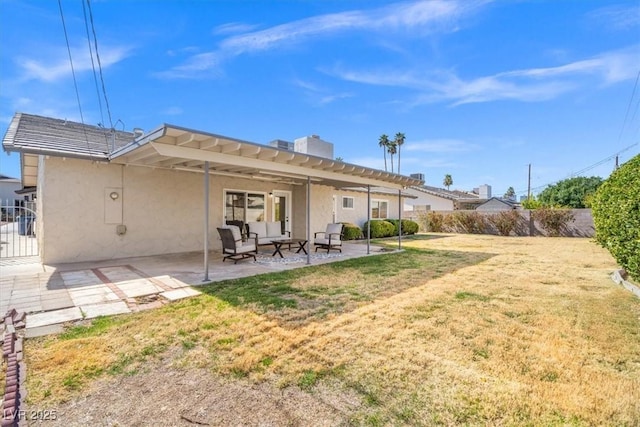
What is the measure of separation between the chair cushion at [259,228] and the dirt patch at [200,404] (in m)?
7.88

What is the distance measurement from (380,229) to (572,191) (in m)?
35.2

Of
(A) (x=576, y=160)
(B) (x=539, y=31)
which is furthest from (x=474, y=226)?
(A) (x=576, y=160)

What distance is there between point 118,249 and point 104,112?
14.1ft

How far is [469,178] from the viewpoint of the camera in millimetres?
55312

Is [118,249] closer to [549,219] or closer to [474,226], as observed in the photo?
[474,226]

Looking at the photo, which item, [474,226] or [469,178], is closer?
[474,226]

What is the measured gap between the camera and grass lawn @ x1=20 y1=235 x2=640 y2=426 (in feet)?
8.23

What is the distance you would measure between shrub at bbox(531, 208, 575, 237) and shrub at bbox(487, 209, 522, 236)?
3.71ft

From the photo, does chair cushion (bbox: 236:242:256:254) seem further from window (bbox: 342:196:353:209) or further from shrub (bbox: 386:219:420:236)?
shrub (bbox: 386:219:420:236)

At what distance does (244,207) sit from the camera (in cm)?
1223

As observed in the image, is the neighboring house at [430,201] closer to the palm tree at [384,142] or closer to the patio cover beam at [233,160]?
the palm tree at [384,142]

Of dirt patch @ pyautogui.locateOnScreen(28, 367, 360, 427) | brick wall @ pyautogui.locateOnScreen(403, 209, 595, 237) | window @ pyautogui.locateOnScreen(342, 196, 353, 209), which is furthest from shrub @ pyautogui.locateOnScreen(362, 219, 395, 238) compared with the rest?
dirt patch @ pyautogui.locateOnScreen(28, 367, 360, 427)

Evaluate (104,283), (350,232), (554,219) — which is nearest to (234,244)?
(104,283)

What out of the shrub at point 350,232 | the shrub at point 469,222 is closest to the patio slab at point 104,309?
the shrub at point 350,232
